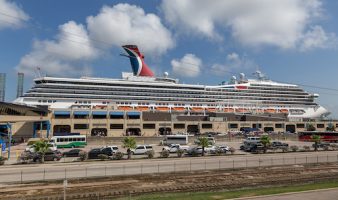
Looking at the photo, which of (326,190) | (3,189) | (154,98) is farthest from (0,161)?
(154,98)

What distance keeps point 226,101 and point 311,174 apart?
99371 millimetres

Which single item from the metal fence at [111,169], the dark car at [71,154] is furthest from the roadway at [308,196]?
the dark car at [71,154]

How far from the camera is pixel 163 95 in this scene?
12050 centimetres

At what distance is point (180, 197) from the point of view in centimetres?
2283

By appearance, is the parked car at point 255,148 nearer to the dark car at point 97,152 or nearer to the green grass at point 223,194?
the dark car at point 97,152

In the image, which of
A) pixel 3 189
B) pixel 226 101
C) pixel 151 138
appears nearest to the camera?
pixel 3 189

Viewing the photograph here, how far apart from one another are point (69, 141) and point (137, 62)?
81.1m

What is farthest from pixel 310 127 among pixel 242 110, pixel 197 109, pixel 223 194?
pixel 223 194

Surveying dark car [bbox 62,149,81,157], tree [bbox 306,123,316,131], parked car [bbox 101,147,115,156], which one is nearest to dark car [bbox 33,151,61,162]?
dark car [bbox 62,149,81,157]

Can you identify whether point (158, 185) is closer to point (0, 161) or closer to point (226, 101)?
point (0, 161)

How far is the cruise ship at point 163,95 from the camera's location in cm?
10538

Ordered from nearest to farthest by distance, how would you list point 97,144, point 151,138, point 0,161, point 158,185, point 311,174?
point 158,185
point 311,174
point 0,161
point 97,144
point 151,138

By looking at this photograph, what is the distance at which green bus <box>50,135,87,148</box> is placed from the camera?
62125 millimetres

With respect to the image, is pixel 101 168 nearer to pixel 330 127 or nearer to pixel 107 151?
pixel 107 151
